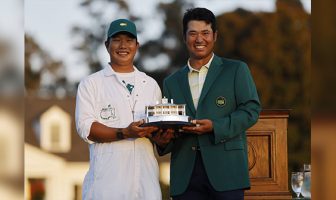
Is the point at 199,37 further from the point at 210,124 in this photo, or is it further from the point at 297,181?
the point at 297,181

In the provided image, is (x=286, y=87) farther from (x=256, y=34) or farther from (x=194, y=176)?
(x=194, y=176)

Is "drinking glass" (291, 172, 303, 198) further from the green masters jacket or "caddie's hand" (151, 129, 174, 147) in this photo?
"caddie's hand" (151, 129, 174, 147)

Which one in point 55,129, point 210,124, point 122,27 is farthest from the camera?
point 55,129

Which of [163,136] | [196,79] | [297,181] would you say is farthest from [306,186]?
[163,136]

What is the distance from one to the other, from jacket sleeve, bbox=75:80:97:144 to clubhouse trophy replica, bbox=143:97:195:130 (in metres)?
0.29

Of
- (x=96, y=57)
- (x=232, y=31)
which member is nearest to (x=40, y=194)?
(x=96, y=57)

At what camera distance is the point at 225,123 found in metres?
3.14

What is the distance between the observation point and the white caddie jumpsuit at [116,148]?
3178 millimetres

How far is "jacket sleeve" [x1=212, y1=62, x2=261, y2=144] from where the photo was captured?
3.12 metres

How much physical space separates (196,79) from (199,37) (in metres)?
0.23

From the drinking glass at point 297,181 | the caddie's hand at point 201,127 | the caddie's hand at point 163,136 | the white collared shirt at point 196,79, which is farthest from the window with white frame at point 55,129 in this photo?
the caddie's hand at point 201,127

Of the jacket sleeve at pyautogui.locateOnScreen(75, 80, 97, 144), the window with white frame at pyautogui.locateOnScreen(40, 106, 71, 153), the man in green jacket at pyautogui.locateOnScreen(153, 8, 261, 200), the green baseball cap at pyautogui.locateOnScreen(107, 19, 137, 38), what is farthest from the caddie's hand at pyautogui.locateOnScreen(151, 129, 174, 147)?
the window with white frame at pyautogui.locateOnScreen(40, 106, 71, 153)

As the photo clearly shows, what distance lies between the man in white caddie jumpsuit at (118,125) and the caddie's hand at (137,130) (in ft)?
0.11

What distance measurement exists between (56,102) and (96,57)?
4.23 meters
